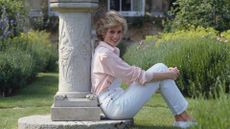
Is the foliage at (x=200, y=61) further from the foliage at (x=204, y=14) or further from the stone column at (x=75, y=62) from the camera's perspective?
the foliage at (x=204, y=14)

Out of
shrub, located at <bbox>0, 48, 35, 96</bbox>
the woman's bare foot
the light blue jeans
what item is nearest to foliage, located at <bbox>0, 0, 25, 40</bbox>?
shrub, located at <bbox>0, 48, 35, 96</bbox>

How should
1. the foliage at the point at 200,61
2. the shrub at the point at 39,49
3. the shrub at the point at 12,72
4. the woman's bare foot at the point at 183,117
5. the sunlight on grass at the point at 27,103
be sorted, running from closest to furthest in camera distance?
the woman's bare foot at the point at 183,117, the sunlight on grass at the point at 27,103, the foliage at the point at 200,61, the shrub at the point at 12,72, the shrub at the point at 39,49

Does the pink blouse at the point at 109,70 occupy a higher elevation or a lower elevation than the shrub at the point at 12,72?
higher

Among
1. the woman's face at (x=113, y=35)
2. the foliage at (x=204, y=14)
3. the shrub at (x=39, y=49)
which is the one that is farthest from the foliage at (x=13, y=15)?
the woman's face at (x=113, y=35)

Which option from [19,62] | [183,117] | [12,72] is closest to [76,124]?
[183,117]

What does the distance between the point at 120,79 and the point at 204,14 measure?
10130 millimetres

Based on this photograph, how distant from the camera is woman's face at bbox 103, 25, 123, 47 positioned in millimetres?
6328

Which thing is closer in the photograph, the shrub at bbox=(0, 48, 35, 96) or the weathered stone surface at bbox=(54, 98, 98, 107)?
the weathered stone surface at bbox=(54, 98, 98, 107)

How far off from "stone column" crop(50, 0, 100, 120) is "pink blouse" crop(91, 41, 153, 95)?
0.12 m

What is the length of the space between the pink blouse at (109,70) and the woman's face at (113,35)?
0.06m

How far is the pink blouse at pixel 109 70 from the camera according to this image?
6193 mm

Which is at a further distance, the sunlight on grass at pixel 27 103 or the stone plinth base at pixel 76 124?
the sunlight on grass at pixel 27 103

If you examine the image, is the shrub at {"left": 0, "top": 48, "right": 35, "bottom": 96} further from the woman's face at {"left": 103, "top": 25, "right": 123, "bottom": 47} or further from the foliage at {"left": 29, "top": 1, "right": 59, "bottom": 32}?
the foliage at {"left": 29, "top": 1, "right": 59, "bottom": 32}

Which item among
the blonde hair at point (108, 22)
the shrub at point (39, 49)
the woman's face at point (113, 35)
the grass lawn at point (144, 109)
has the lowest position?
the shrub at point (39, 49)
